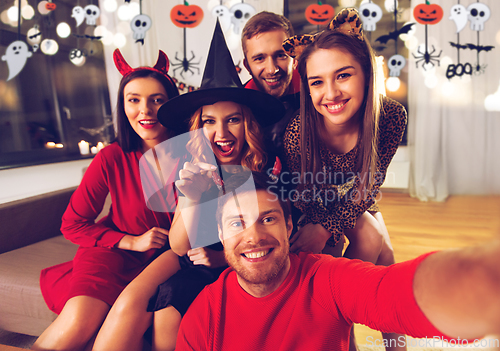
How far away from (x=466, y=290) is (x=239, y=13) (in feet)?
12.8

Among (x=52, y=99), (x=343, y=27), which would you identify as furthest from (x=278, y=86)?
(x=52, y=99)

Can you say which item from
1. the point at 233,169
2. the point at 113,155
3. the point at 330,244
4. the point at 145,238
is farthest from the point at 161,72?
the point at 330,244

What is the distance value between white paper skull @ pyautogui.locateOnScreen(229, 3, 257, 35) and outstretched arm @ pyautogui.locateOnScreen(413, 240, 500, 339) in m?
3.80

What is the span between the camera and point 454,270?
28cm

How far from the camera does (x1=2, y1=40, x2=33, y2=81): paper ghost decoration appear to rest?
252 centimetres

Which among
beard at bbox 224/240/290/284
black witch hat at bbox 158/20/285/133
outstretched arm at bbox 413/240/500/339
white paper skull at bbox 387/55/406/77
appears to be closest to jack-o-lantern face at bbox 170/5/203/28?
white paper skull at bbox 387/55/406/77

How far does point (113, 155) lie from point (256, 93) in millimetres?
669

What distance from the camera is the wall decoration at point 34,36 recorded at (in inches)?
105

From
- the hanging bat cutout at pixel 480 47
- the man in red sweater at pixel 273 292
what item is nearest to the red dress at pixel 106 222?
the man in red sweater at pixel 273 292

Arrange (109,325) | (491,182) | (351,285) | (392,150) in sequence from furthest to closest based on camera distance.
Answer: (392,150) < (109,325) < (351,285) < (491,182)

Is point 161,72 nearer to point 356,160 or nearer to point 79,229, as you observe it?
point 79,229

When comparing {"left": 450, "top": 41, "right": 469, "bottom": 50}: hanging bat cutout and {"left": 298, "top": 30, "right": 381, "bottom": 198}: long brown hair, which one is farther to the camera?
{"left": 450, "top": 41, "right": 469, "bottom": 50}: hanging bat cutout

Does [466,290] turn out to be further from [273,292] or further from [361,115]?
[361,115]

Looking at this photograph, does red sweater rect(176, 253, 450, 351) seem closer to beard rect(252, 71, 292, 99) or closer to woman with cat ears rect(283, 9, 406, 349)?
woman with cat ears rect(283, 9, 406, 349)
